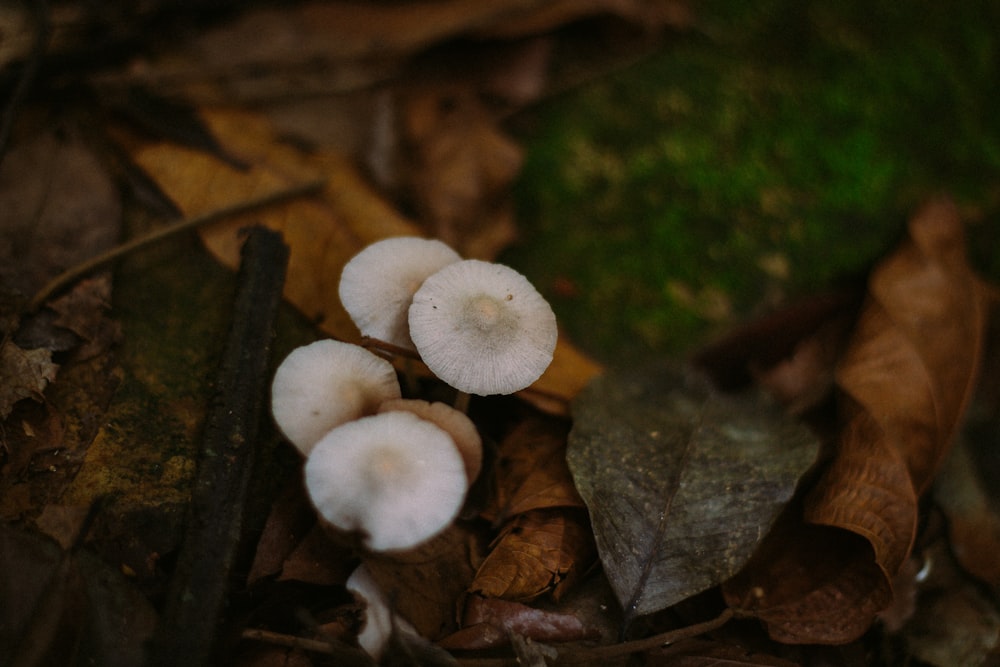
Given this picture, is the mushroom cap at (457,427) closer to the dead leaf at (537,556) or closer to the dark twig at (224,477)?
the dead leaf at (537,556)

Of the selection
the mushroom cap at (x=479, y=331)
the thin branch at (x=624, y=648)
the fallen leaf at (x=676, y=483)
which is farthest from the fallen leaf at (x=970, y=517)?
the mushroom cap at (x=479, y=331)

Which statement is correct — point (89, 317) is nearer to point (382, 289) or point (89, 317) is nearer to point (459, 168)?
point (382, 289)

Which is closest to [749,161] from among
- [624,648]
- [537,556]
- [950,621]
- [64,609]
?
[950,621]

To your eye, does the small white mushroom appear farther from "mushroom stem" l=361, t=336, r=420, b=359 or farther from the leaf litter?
"mushroom stem" l=361, t=336, r=420, b=359

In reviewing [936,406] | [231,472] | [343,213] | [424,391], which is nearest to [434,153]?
[343,213]

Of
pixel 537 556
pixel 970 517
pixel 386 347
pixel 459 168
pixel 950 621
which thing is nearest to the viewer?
pixel 537 556

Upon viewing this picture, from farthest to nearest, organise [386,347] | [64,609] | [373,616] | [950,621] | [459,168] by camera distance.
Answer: [459,168] < [950,621] < [386,347] < [373,616] < [64,609]
